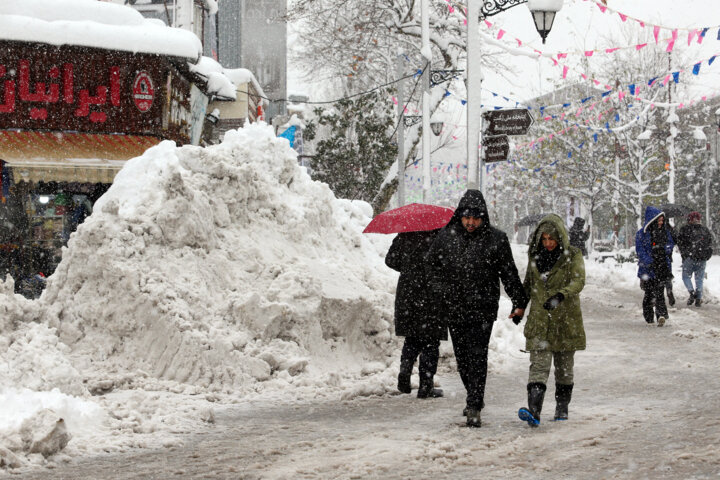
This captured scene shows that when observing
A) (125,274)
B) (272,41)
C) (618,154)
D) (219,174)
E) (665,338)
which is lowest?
(665,338)

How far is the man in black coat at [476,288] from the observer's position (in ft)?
19.8

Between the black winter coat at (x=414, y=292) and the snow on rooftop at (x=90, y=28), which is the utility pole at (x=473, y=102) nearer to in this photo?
the black winter coat at (x=414, y=292)

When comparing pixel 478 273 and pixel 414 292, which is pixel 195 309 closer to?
pixel 414 292

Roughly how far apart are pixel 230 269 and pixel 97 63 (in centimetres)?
1037

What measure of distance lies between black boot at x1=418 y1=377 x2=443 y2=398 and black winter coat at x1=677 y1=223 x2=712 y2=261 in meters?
9.74

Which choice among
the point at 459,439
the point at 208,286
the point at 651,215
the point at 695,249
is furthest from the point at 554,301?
the point at 695,249

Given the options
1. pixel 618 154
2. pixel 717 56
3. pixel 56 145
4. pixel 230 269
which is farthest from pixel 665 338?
pixel 618 154

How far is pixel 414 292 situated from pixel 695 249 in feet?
32.1

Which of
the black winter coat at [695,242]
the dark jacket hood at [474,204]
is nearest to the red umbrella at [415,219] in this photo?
the dark jacket hood at [474,204]

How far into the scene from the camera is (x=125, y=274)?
319 inches

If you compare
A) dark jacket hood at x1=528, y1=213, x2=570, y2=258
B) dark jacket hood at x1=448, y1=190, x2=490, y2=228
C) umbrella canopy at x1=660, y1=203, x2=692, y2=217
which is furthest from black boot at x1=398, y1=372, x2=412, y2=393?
umbrella canopy at x1=660, y1=203, x2=692, y2=217

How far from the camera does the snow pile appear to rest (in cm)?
783

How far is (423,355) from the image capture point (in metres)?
7.32

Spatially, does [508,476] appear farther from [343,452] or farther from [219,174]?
[219,174]
